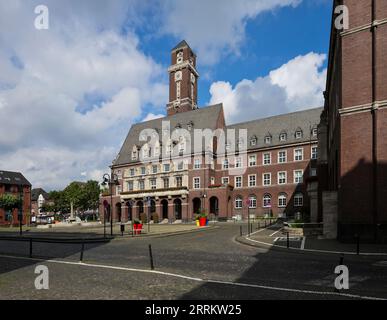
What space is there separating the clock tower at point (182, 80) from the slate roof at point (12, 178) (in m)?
51.2

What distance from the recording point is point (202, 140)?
212 ft

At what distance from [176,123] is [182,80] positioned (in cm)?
1653

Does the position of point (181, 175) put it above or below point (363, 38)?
below

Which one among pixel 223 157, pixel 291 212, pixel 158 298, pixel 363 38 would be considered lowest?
pixel 291 212

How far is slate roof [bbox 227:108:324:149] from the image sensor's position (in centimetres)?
5912

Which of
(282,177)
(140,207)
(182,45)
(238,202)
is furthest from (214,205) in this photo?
(182,45)

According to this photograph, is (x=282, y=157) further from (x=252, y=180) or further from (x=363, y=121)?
(x=363, y=121)

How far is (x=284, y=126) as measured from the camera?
206 ft

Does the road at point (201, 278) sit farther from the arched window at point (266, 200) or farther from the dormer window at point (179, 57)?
the dormer window at point (179, 57)

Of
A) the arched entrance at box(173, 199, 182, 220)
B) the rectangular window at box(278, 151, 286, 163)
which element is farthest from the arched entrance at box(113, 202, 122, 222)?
the rectangular window at box(278, 151, 286, 163)

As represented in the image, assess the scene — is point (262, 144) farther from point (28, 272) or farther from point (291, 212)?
point (28, 272)
